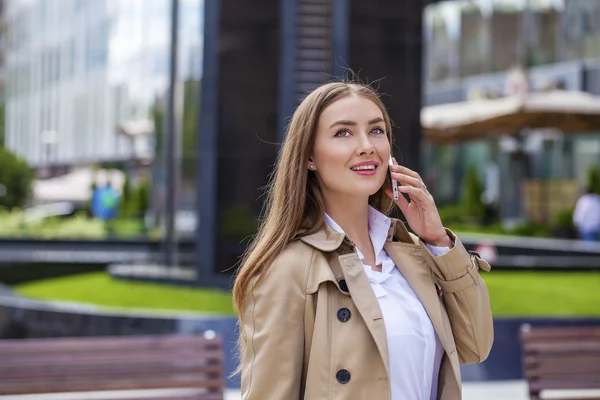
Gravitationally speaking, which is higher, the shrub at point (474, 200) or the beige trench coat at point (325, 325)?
the beige trench coat at point (325, 325)

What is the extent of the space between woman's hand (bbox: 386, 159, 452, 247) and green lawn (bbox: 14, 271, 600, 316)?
22.8 ft

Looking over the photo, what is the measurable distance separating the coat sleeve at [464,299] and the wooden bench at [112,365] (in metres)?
2.51

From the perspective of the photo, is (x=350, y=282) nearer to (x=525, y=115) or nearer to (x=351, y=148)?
(x=351, y=148)

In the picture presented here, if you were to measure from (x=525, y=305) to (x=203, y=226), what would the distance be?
12.6 ft

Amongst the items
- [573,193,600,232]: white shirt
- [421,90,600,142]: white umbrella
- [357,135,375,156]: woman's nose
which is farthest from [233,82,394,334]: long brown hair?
[421,90,600,142]: white umbrella

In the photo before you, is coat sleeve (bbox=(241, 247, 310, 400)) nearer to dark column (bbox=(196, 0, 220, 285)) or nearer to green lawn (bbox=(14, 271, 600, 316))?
green lawn (bbox=(14, 271, 600, 316))

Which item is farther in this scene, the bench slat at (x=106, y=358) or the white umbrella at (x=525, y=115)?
the white umbrella at (x=525, y=115)

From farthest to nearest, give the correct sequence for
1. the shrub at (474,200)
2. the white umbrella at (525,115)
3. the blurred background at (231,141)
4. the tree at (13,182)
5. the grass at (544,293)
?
the tree at (13,182), the shrub at (474,200), the white umbrella at (525,115), the blurred background at (231,141), the grass at (544,293)

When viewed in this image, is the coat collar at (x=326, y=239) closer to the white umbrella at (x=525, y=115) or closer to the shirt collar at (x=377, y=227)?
the shirt collar at (x=377, y=227)

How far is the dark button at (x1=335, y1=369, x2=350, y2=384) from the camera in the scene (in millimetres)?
2639

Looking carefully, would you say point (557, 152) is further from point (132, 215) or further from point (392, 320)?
point (392, 320)

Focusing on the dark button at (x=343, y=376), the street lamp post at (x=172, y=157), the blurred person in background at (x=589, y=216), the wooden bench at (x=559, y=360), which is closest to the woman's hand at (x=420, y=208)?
the dark button at (x=343, y=376)

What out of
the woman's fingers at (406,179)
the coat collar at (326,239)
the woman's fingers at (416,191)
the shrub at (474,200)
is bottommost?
the shrub at (474,200)

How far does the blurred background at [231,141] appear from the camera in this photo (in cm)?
1096
